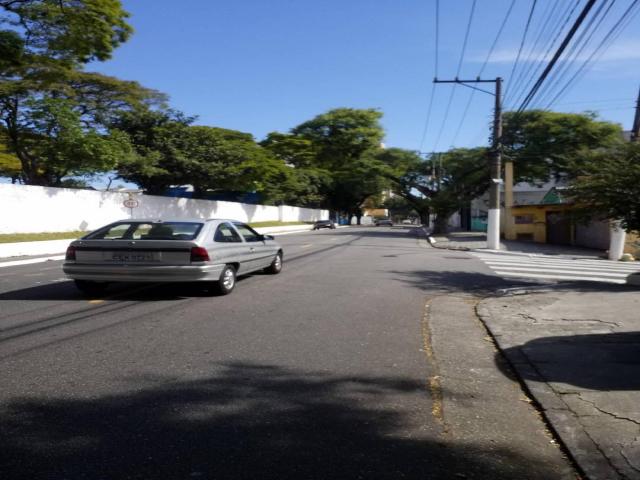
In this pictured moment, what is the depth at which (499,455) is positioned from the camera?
3504mm

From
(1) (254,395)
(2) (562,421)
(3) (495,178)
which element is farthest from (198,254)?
(3) (495,178)

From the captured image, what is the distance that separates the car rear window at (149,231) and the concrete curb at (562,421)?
16.9 feet

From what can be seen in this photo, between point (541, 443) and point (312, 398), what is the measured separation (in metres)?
1.66

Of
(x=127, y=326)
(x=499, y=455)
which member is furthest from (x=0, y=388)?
(x=499, y=455)

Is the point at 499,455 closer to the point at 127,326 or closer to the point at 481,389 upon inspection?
the point at 481,389

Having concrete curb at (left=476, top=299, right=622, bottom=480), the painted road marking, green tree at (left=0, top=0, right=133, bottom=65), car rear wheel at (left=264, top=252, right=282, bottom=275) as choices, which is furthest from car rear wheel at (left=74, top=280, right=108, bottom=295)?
green tree at (left=0, top=0, right=133, bottom=65)

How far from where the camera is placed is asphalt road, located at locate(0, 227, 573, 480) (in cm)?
332

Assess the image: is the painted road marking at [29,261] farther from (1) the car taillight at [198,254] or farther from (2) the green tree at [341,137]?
(2) the green tree at [341,137]

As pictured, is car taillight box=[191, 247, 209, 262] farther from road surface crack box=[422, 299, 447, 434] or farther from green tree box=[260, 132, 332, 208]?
green tree box=[260, 132, 332, 208]

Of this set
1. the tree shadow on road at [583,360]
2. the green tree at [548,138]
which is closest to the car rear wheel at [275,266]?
the tree shadow on road at [583,360]

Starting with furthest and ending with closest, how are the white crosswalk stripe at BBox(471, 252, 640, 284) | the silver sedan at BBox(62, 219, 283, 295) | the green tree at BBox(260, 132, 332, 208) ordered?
the green tree at BBox(260, 132, 332, 208) < the white crosswalk stripe at BBox(471, 252, 640, 284) < the silver sedan at BBox(62, 219, 283, 295)

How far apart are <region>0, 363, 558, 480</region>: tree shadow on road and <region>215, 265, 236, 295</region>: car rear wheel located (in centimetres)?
434

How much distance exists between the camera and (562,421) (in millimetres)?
4020

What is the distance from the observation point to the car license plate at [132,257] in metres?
8.45
